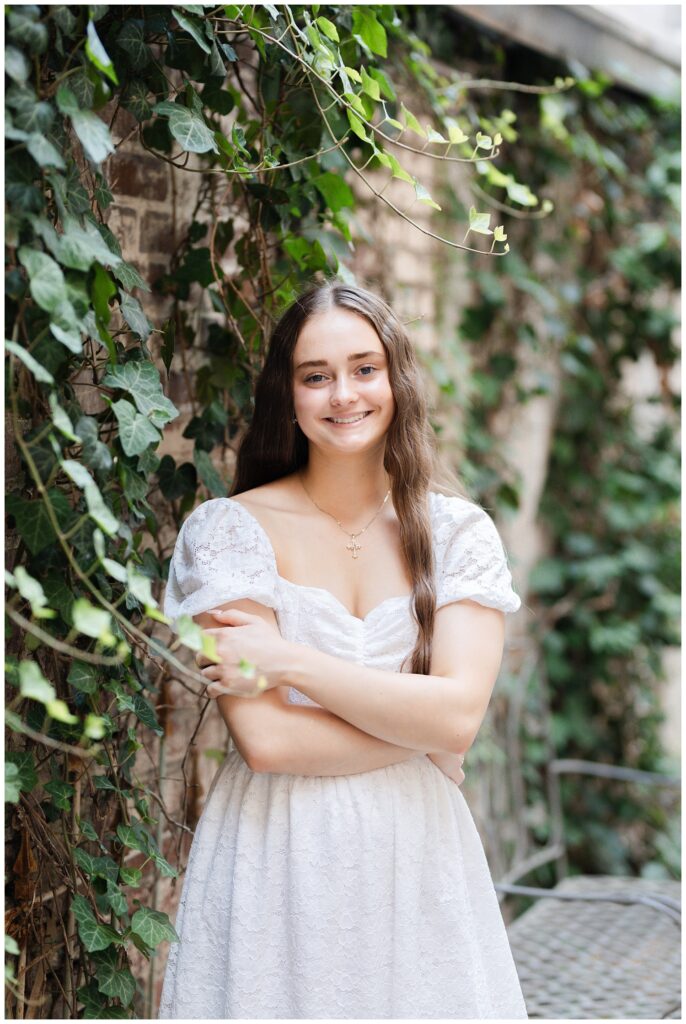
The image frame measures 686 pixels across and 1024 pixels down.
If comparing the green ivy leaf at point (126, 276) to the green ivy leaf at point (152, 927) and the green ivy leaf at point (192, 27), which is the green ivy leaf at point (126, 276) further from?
the green ivy leaf at point (152, 927)

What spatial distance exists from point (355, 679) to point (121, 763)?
45cm

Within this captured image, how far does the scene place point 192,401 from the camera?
2.17m

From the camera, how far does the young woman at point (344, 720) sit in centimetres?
161

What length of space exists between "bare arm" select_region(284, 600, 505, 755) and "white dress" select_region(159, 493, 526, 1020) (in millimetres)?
84

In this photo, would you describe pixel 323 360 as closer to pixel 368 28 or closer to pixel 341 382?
pixel 341 382

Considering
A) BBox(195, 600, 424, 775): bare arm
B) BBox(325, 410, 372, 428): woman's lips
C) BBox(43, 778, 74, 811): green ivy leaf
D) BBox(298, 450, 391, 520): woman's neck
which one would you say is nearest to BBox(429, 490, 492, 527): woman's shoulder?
BBox(298, 450, 391, 520): woman's neck

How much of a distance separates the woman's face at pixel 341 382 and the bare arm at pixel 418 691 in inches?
13.5

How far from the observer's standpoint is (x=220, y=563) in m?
1.66

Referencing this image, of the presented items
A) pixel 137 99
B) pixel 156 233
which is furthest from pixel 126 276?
pixel 156 233

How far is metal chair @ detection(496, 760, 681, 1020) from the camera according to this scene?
262 cm

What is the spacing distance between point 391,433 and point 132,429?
49 centimetres

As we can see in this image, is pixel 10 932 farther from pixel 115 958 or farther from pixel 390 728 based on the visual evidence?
→ pixel 390 728

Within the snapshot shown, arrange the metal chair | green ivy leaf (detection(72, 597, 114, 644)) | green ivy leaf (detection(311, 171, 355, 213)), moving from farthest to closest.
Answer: the metal chair → green ivy leaf (detection(311, 171, 355, 213)) → green ivy leaf (detection(72, 597, 114, 644))

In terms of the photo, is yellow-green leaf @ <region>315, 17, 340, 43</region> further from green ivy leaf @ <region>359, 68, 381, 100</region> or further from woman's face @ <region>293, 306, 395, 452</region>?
woman's face @ <region>293, 306, 395, 452</region>
